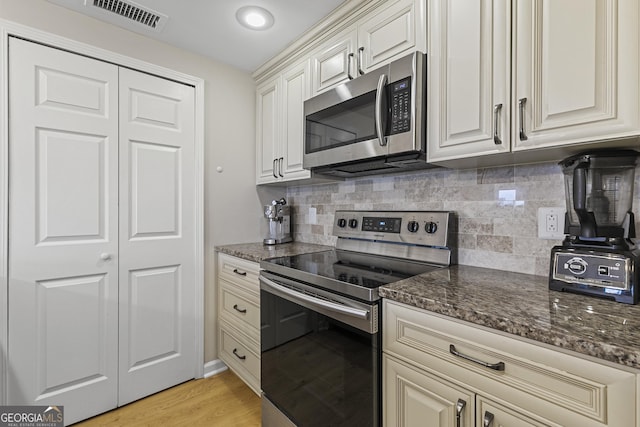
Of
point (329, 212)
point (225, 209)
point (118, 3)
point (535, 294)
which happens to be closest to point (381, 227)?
point (329, 212)

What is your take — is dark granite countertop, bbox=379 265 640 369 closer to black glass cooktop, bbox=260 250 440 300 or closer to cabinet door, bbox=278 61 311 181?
black glass cooktop, bbox=260 250 440 300

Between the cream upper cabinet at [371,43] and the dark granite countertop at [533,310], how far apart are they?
3.37ft

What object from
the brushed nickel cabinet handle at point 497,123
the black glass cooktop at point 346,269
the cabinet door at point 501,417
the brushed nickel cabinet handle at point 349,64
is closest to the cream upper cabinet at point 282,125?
the brushed nickel cabinet handle at point 349,64

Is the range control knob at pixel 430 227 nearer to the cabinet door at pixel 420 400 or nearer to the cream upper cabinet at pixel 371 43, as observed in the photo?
the cabinet door at pixel 420 400

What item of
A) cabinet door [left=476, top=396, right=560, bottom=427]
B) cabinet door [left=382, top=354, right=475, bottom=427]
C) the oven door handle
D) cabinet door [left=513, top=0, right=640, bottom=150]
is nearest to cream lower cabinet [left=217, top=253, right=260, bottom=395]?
the oven door handle

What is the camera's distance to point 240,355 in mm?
1948

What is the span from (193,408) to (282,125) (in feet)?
6.29

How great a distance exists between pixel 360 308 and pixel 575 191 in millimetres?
845

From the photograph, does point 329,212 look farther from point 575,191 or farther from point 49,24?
point 49,24

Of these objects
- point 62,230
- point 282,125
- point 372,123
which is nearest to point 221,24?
point 282,125

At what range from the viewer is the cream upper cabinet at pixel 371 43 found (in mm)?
1333

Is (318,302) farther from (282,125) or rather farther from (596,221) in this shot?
(282,125)

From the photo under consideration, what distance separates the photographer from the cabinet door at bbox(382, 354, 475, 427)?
86cm

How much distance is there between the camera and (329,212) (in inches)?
87.0
